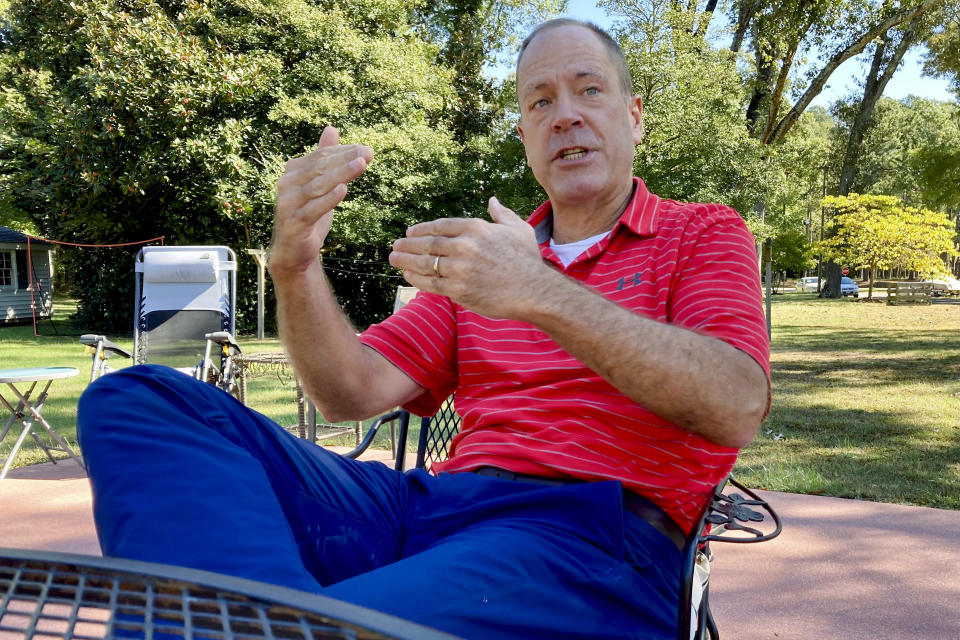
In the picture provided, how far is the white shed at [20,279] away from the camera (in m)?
20.8

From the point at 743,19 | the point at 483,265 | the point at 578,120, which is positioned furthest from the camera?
the point at 743,19

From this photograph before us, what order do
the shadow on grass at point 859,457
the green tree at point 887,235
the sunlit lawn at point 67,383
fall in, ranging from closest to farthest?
the shadow on grass at point 859,457
the sunlit lawn at point 67,383
the green tree at point 887,235

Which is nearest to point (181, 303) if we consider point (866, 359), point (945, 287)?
point (866, 359)

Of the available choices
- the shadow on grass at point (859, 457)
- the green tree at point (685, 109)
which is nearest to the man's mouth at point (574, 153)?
the shadow on grass at point (859, 457)

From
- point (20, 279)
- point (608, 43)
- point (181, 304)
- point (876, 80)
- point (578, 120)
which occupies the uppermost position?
point (876, 80)

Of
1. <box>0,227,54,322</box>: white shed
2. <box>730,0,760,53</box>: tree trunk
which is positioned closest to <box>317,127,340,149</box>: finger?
<box>730,0,760,53</box>: tree trunk

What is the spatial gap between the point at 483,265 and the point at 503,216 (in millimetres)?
173

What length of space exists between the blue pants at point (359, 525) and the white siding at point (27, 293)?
22.6 metres

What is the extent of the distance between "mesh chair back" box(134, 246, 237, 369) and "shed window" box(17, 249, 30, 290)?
59.9 feet

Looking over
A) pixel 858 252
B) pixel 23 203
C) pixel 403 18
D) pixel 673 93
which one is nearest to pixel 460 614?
pixel 673 93

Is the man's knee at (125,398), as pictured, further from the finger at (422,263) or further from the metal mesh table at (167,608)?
the finger at (422,263)

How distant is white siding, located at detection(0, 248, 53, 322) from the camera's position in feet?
67.9

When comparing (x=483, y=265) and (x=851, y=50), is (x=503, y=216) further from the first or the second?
(x=851, y=50)

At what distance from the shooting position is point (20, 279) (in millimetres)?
21891
